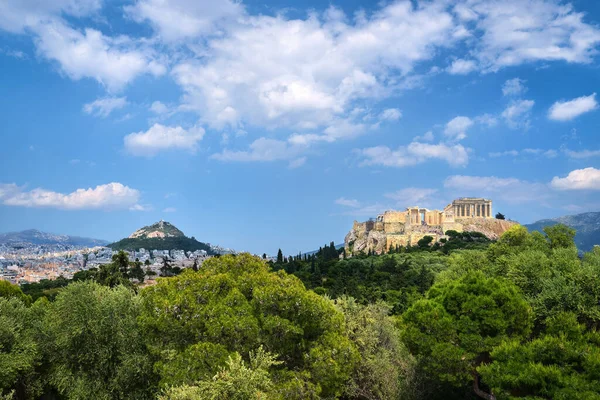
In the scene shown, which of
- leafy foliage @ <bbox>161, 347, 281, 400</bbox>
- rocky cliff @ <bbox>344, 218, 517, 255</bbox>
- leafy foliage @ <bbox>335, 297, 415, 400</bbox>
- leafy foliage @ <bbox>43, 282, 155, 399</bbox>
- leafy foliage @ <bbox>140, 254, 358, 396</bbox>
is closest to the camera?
leafy foliage @ <bbox>161, 347, 281, 400</bbox>

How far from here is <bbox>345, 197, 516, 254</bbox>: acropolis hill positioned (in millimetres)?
118312

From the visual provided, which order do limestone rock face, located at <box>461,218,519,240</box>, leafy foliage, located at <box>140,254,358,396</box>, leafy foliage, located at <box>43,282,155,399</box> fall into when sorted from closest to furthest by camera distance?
leafy foliage, located at <box>140,254,358,396</box> < leafy foliage, located at <box>43,282,155,399</box> < limestone rock face, located at <box>461,218,519,240</box>

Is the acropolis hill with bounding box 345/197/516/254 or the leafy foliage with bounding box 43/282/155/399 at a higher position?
the acropolis hill with bounding box 345/197/516/254

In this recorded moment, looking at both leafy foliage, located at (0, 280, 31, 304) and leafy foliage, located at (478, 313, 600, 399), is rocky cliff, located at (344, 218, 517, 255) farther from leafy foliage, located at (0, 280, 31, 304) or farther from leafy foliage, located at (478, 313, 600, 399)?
leafy foliage, located at (478, 313, 600, 399)

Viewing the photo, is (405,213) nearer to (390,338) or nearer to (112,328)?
(390,338)

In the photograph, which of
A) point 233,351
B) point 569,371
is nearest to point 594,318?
point 569,371

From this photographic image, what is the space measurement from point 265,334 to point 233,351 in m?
1.53

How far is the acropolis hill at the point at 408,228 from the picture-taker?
118312 mm

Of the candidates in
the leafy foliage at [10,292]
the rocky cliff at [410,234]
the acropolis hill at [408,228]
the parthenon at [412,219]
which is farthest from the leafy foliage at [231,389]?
the parthenon at [412,219]

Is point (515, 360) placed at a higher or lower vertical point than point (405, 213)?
lower

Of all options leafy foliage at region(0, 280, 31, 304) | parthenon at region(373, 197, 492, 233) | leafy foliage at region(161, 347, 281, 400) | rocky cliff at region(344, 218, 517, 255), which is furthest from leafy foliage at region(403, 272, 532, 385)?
parthenon at region(373, 197, 492, 233)

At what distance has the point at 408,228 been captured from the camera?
12525 cm

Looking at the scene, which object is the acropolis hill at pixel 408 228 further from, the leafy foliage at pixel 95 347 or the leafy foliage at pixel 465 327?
the leafy foliage at pixel 95 347

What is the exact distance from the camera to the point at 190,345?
18.1m
